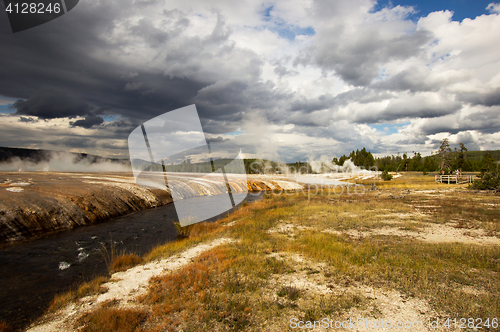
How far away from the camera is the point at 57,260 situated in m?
11.2

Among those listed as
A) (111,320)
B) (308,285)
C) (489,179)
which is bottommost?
(308,285)

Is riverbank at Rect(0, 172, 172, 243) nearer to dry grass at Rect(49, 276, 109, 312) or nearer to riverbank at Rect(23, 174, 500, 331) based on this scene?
dry grass at Rect(49, 276, 109, 312)

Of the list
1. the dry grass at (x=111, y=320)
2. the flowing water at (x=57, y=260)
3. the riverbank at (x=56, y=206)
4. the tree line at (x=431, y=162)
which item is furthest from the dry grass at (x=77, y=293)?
the tree line at (x=431, y=162)

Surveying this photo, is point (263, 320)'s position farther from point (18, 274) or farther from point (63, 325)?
point (18, 274)

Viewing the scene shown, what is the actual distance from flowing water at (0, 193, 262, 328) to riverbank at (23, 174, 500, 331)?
1.61 metres

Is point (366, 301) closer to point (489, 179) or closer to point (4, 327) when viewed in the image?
point (4, 327)

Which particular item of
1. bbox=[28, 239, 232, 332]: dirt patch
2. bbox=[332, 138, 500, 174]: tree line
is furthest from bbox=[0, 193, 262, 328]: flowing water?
bbox=[332, 138, 500, 174]: tree line

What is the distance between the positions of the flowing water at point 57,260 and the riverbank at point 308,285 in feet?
5.30

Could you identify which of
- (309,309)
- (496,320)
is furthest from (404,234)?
(309,309)

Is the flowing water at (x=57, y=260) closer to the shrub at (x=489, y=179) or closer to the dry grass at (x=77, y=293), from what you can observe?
the dry grass at (x=77, y=293)

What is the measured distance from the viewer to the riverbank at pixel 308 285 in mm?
6133

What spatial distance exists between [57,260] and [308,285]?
42.8 feet

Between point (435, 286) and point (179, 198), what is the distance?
32.7 m

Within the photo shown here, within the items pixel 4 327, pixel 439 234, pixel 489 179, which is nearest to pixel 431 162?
pixel 489 179
